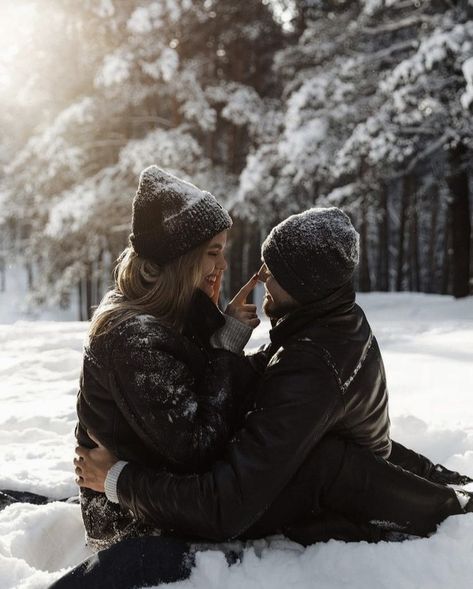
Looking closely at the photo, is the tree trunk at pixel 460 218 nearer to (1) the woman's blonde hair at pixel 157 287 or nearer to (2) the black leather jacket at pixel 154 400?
(1) the woman's blonde hair at pixel 157 287

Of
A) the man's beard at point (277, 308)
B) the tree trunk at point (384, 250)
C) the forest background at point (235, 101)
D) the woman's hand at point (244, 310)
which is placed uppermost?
the forest background at point (235, 101)

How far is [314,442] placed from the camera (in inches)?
86.5

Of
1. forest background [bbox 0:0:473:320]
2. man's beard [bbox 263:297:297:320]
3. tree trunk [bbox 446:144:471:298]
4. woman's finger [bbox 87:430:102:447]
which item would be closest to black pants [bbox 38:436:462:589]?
woman's finger [bbox 87:430:102:447]

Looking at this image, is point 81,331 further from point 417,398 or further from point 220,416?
point 220,416

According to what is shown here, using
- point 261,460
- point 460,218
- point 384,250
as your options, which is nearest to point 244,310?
point 261,460

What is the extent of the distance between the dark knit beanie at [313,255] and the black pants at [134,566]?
110cm

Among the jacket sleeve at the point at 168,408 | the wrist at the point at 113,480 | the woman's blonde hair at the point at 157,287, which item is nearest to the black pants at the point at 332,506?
the wrist at the point at 113,480

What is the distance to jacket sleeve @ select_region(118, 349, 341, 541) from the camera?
6.99 ft

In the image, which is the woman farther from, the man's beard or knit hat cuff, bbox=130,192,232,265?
the man's beard

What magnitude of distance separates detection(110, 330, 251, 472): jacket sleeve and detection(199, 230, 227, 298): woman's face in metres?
0.51

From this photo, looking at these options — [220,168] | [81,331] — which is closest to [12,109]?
[220,168]

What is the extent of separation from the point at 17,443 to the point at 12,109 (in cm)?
1615

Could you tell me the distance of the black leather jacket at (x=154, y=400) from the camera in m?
2.25

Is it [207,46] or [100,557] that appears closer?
[100,557]
